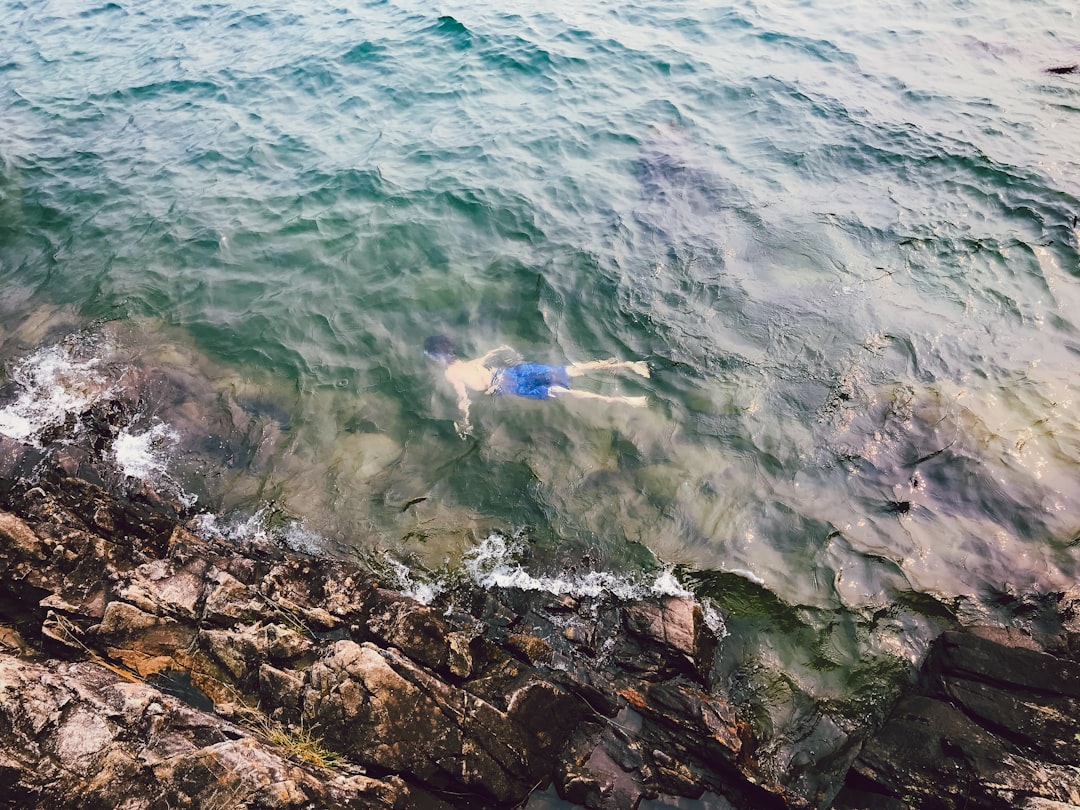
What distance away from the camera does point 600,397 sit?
890 cm

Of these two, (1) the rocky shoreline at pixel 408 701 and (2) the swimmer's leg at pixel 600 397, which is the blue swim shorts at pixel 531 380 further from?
(1) the rocky shoreline at pixel 408 701

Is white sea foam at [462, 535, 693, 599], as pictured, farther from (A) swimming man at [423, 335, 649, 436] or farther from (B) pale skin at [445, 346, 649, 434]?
(B) pale skin at [445, 346, 649, 434]

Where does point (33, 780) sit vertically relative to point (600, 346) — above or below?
above

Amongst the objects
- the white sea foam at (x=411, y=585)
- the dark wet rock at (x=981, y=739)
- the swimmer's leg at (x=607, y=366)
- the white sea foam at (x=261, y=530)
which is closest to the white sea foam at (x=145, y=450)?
the white sea foam at (x=261, y=530)

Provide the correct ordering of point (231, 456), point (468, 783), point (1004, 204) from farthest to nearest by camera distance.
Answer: point (1004, 204)
point (231, 456)
point (468, 783)

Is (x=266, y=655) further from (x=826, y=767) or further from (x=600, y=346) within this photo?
A: (x=600, y=346)

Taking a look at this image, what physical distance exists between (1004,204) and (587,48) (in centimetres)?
1326

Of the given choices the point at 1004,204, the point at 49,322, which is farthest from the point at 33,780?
the point at 1004,204

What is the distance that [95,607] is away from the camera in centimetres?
539

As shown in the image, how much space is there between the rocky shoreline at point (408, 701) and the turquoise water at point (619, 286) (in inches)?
38.7

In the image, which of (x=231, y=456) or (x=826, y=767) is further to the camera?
(x=231, y=456)

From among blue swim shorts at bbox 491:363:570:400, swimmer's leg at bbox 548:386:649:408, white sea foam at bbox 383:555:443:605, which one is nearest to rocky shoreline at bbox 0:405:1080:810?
white sea foam at bbox 383:555:443:605

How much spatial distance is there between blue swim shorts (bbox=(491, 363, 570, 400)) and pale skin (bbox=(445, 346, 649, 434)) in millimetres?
78

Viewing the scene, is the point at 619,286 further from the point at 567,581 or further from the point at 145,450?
the point at 145,450
